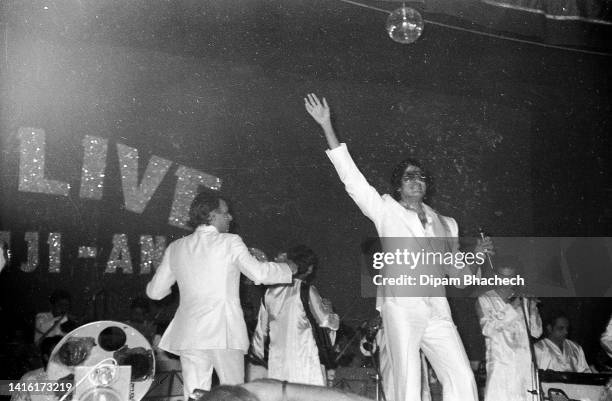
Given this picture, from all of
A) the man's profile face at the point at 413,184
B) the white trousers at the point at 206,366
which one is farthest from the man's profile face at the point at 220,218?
Result: the man's profile face at the point at 413,184

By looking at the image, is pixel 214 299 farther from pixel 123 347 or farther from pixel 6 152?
pixel 6 152

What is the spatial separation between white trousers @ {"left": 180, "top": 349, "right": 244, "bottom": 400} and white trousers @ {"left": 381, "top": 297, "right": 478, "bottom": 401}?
112cm

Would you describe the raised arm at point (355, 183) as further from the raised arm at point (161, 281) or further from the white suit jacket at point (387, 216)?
the raised arm at point (161, 281)

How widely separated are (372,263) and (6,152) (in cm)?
397

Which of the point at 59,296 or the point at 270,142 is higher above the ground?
the point at 270,142

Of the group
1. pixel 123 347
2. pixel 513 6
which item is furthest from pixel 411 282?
pixel 513 6

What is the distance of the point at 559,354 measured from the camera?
7.58 metres

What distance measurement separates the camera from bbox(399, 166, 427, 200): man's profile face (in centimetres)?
553

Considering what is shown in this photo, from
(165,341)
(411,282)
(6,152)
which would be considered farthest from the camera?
(6,152)

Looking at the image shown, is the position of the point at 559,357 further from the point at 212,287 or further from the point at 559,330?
the point at 212,287

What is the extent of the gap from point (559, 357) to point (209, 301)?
4.09 metres

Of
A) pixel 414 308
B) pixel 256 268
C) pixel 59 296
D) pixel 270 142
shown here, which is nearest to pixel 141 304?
pixel 59 296

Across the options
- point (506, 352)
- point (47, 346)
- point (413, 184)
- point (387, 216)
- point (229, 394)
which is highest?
point (413, 184)

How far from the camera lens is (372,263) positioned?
26.7 ft
